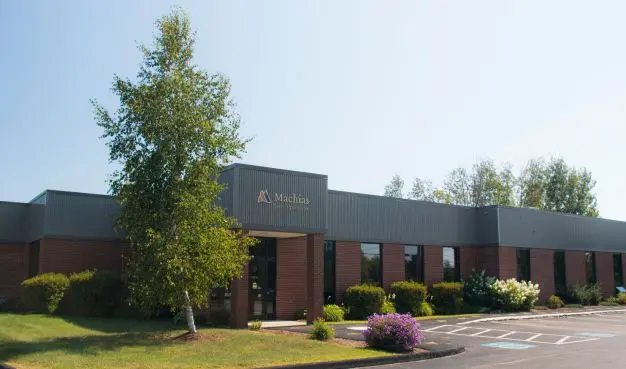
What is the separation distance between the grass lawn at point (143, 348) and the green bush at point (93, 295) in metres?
2.55

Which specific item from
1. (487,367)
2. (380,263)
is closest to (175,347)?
(487,367)

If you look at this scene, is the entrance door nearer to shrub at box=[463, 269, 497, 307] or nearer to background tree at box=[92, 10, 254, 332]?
background tree at box=[92, 10, 254, 332]

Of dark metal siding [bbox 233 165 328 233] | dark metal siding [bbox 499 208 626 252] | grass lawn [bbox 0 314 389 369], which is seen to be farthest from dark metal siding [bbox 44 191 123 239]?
dark metal siding [bbox 499 208 626 252]

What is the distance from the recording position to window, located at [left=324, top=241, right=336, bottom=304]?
1089 inches

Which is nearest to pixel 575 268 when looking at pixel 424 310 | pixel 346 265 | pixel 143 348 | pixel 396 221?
pixel 424 310

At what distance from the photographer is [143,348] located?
14.9 metres

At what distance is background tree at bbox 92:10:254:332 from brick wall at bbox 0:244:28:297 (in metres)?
12.5

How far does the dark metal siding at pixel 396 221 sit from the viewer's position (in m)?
28.4

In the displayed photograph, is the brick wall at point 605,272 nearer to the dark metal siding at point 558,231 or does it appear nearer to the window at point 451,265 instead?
the dark metal siding at point 558,231

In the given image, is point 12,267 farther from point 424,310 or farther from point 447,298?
point 447,298

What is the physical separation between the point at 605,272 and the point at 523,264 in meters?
9.98

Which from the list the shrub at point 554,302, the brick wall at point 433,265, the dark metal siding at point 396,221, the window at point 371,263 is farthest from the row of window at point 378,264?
the shrub at point 554,302

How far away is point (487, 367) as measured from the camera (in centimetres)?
1397

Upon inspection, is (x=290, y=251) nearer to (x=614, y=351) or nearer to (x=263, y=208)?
(x=263, y=208)
